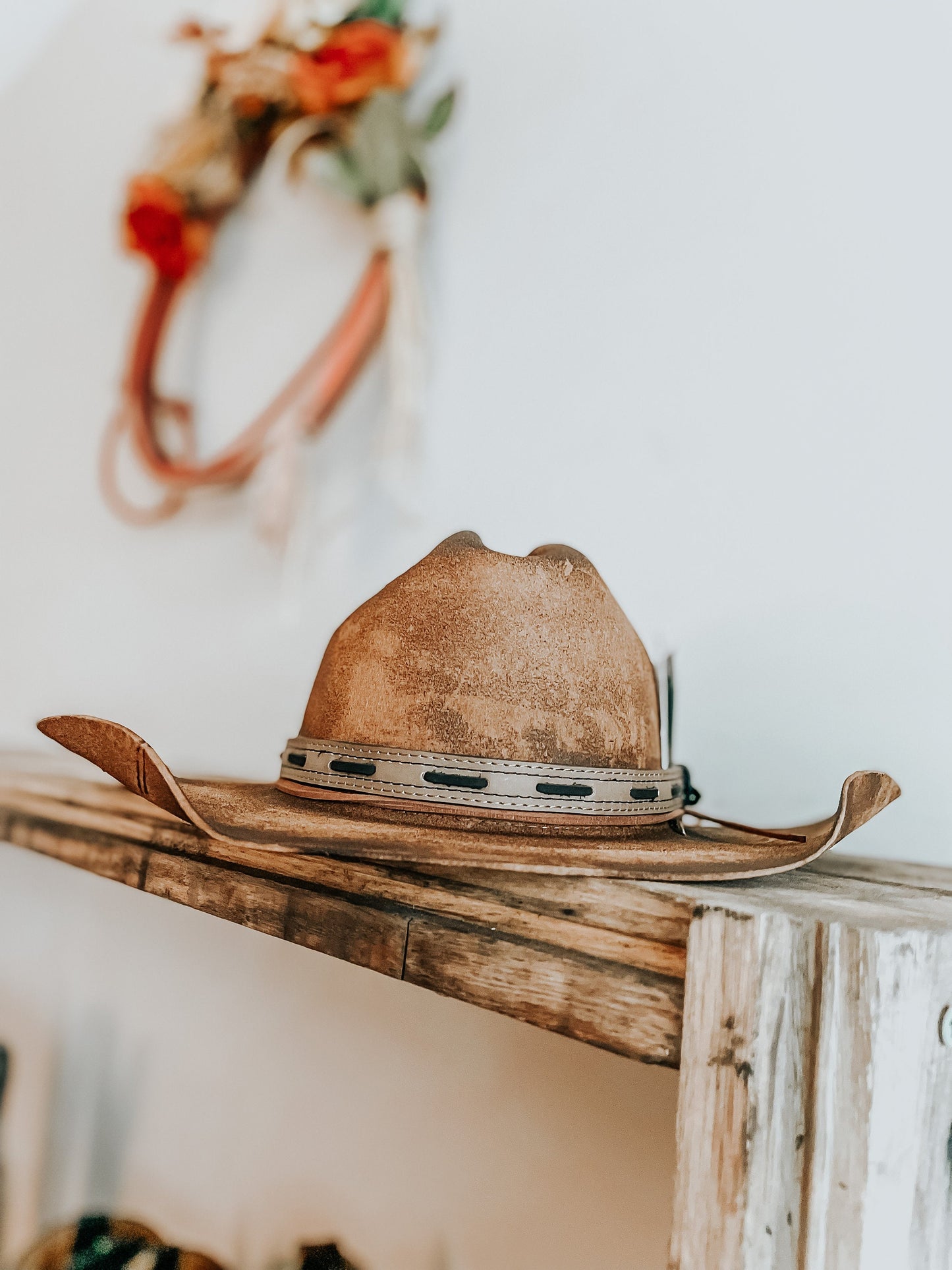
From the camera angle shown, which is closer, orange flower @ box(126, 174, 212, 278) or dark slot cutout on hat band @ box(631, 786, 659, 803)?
dark slot cutout on hat band @ box(631, 786, 659, 803)

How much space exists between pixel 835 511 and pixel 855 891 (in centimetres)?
36

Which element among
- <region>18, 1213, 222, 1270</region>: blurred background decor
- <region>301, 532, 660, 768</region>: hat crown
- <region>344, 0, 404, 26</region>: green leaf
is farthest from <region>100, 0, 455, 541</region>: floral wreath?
<region>18, 1213, 222, 1270</region>: blurred background decor

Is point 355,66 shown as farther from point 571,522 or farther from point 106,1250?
point 106,1250

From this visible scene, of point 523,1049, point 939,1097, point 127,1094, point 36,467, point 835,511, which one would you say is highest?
point 36,467

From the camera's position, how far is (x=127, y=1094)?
40.4 inches

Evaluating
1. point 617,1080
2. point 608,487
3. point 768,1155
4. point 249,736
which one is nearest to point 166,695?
point 249,736

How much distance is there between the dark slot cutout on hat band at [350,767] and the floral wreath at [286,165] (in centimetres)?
56

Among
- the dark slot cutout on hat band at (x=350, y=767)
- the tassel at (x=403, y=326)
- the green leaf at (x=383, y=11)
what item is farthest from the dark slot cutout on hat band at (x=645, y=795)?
the green leaf at (x=383, y=11)

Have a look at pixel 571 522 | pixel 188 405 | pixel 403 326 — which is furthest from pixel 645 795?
pixel 188 405

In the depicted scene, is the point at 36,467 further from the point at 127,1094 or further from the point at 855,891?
the point at 855,891

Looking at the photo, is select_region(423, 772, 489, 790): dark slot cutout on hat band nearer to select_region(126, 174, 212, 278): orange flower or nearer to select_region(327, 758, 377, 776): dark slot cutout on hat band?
select_region(327, 758, 377, 776): dark slot cutout on hat band

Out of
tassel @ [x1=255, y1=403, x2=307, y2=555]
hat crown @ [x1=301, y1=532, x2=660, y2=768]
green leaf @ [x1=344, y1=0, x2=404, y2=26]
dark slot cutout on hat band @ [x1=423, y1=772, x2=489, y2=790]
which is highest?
green leaf @ [x1=344, y1=0, x2=404, y2=26]

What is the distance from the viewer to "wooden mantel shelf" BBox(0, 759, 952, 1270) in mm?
362

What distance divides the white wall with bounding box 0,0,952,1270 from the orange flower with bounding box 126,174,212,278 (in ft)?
0.14
